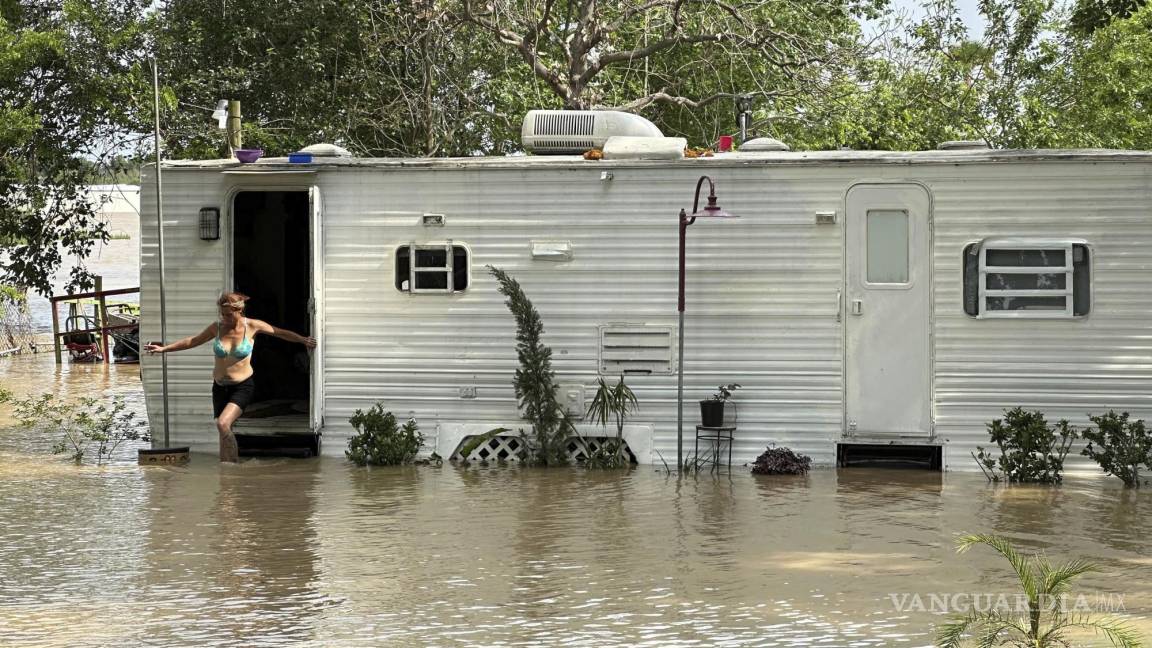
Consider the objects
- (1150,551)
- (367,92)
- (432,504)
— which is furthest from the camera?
(367,92)

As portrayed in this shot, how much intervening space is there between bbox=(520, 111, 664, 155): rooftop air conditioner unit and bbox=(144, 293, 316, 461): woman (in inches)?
103

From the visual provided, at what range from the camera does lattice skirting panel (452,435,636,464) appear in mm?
11828

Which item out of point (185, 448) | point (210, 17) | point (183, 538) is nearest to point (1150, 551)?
point (183, 538)

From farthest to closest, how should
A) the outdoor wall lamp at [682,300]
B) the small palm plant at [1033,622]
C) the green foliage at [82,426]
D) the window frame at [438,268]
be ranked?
the green foliage at [82,426] < the window frame at [438,268] < the outdoor wall lamp at [682,300] < the small palm plant at [1033,622]

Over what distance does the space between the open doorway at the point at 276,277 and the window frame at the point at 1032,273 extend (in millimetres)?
6491

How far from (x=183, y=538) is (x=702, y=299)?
478 centimetres

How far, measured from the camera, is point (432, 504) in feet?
33.3

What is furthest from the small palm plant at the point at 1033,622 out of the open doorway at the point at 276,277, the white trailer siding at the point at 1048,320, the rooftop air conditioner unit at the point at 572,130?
the open doorway at the point at 276,277

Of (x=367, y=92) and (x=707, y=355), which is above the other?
(x=367, y=92)

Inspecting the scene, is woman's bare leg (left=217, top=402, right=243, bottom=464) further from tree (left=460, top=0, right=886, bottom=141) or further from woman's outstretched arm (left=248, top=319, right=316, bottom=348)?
tree (left=460, top=0, right=886, bottom=141)

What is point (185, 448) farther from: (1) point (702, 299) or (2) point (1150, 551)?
(2) point (1150, 551)

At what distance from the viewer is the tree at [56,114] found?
18.9 metres

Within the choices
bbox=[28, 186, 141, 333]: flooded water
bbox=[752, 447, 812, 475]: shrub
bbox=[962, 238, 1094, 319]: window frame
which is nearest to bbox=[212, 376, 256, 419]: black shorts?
bbox=[752, 447, 812, 475]: shrub

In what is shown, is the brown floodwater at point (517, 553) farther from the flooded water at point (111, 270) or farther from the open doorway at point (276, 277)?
the flooded water at point (111, 270)
